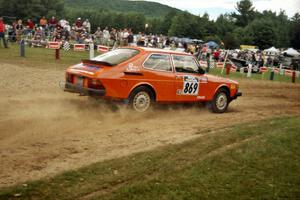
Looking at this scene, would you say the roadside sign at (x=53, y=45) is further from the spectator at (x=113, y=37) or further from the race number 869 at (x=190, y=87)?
the race number 869 at (x=190, y=87)

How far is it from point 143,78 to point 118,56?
818 mm

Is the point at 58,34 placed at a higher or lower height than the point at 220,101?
higher

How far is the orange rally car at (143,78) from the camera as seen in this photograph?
9.34 meters

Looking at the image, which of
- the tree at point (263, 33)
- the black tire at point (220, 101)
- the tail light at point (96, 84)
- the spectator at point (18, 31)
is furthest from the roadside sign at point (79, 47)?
the tree at point (263, 33)

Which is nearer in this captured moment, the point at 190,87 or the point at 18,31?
the point at 190,87

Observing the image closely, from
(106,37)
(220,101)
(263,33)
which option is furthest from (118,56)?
(263,33)

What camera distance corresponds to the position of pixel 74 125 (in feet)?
27.8

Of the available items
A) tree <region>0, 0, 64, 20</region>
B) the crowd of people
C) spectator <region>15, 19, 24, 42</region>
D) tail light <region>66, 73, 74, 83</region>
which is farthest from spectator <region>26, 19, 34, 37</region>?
tree <region>0, 0, 64, 20</region>

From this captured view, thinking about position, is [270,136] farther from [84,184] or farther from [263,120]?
[84,184]

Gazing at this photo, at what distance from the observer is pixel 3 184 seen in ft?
16.9

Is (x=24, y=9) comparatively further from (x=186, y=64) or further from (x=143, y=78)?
(x=143, y=78)

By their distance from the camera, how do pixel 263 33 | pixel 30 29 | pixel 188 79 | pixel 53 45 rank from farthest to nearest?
pixel 263 33, pixel 30 29, pixel 53 45, pixel 188 79

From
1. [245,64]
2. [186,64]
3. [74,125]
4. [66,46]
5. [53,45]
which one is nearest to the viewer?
[74,125]

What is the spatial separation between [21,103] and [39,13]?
8345 centimetres
